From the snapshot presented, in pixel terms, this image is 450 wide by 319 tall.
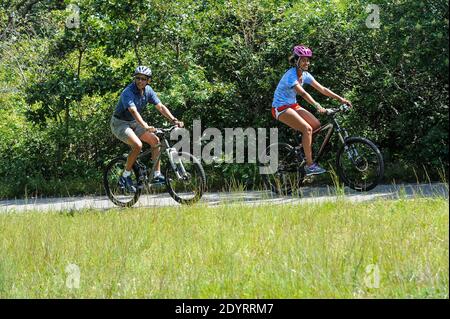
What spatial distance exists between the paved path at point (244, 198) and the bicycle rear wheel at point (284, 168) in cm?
17

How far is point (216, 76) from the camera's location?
12648 millimetres

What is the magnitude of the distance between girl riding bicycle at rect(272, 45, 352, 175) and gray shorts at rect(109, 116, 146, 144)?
6.20 ft

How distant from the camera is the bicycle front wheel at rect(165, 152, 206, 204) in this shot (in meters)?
9.22

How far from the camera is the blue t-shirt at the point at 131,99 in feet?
30.1

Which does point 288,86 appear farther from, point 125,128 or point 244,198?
point 125,128

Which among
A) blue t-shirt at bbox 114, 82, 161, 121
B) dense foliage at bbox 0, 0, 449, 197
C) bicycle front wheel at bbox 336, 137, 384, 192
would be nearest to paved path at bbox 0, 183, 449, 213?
bicycle front wheel at bbox 336, 137, 384, 192

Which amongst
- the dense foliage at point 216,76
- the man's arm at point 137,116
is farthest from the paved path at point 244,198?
the man's arm at point 137,116

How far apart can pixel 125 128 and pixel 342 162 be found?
2995mm

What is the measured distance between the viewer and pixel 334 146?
1141 centimetres

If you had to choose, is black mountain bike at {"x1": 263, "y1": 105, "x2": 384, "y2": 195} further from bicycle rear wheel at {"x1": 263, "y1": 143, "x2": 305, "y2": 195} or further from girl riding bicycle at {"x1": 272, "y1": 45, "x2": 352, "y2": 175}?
girl riding bicycle at {"x1": 272, "y1": 45, "x2": 352, "y2": 175}

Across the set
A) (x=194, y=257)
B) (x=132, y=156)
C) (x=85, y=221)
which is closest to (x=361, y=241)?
(x=194, y=257)

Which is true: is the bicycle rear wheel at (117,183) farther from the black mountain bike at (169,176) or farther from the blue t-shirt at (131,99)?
the blue t-shirt at (131,99)

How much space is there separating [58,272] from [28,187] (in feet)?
21.2
